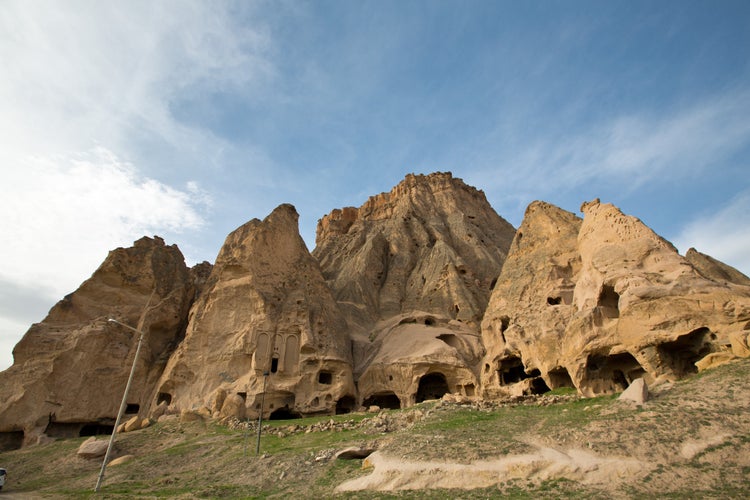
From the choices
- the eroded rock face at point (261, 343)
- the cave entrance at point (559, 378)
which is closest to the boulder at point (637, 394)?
the cave entrance at point (559, 378)

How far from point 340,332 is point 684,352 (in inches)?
885

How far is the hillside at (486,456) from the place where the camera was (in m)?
10.6

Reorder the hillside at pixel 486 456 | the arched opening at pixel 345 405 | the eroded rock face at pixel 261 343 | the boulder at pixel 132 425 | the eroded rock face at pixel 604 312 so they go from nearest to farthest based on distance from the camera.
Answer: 1. the hillside at pixel 486 456
2. the eroded rock face at pixel 604 312
3. the boulder at pixel 132 425
4. the eroded rock face at pixel 261 343
5. the arched opening at pixel 345 405

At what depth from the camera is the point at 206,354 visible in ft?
102

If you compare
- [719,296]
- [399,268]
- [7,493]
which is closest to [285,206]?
[399,268]

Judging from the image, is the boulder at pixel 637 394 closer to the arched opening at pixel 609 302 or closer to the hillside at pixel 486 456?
the hillside at pixel 486 456

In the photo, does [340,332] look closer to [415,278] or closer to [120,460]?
[120,460]

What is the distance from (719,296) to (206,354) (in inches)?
1125

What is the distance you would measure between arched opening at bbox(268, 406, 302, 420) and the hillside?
25.4ft

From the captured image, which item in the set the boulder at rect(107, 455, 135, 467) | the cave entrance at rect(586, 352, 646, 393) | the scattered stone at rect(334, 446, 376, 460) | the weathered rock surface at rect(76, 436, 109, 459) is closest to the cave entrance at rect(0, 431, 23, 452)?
the weathered rock surface at rect(76, 436, 109, 459)

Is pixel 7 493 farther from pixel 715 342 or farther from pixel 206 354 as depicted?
pixel 715 342

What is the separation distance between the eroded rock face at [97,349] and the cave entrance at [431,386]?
18913 millimetres

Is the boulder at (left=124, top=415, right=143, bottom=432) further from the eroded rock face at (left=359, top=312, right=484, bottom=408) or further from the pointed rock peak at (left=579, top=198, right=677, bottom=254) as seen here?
the pointed rock peak at (left=579, top=198, right=677, bottom=254)

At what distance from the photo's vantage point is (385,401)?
34.3 metres
